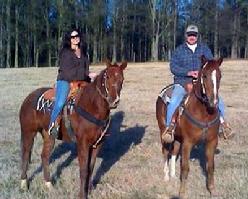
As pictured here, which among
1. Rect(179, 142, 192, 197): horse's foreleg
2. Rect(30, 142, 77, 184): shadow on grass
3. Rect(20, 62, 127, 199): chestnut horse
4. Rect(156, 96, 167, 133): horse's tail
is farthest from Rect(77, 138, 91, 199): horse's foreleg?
Rect(156, 96, 167, 133): horse's tail

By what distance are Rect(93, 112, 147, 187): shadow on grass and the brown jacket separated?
1.98 meters

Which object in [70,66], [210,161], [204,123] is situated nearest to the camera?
Answer: [204,123]

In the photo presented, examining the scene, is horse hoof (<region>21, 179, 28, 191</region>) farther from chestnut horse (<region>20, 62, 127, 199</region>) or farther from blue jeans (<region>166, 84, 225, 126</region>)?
blue jeans (<region>166, 84, 225, 126</region>)

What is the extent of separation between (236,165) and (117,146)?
3.30m

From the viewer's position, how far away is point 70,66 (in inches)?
337

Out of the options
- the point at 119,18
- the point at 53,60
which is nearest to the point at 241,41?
the point at 119,18

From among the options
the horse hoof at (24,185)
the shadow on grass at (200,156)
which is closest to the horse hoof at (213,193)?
the shadow on grass at (200,156)

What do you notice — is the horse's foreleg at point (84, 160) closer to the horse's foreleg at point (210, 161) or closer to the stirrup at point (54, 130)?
the stirrup at point (54, 130)

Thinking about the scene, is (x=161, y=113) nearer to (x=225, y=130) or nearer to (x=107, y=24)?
(x=225, y=130)

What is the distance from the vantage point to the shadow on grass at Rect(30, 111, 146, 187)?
32.1ft

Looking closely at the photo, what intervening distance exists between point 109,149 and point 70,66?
3788mm

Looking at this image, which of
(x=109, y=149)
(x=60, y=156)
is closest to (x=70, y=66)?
(x=60, y=156)

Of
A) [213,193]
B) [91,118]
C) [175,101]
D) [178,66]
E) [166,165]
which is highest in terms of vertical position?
[178,66]

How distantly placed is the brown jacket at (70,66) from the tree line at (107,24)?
175 feet
